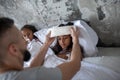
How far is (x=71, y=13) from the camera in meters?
2.07

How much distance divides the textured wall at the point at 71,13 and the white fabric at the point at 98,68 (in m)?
0.39

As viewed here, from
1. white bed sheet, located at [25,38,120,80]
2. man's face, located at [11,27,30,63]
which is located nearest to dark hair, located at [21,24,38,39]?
white bed sheet, located at [25,38,120,80]

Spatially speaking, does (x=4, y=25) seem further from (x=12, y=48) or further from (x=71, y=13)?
(x=71, y=13)

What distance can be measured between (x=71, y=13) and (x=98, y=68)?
2.15 ft

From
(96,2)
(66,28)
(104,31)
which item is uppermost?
(96,2)

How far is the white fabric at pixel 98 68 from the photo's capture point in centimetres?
155

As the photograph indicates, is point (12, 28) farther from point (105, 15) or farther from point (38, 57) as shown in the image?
point (105, 15)

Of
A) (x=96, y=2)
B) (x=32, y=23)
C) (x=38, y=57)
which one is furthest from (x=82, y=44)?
(x=32, y=23)

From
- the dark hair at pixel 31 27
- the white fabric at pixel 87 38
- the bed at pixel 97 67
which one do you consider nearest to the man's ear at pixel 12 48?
the bed at pixel 97 67

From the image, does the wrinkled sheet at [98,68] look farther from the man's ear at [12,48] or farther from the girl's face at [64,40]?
the man's ear at [12,48]

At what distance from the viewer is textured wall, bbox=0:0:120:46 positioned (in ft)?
6.38

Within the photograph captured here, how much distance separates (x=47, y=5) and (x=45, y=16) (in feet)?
0.41

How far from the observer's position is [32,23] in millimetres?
2312

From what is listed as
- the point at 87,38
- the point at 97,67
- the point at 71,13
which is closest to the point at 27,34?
the point at 71,13
